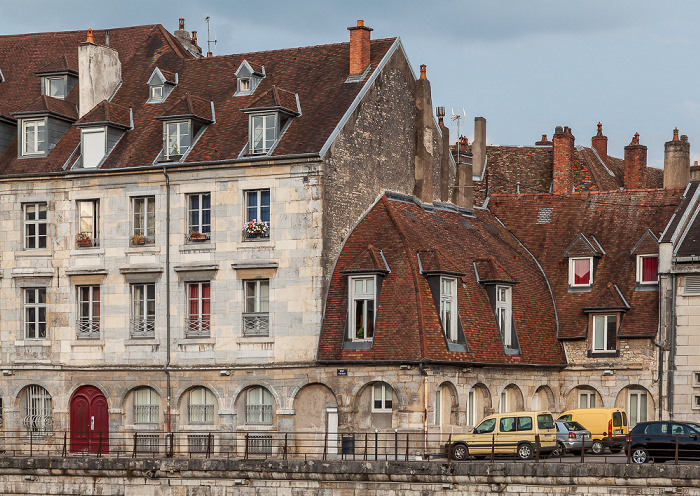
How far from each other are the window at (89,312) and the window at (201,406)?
3.93 m

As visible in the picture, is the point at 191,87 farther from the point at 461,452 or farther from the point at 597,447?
the point at 597,447

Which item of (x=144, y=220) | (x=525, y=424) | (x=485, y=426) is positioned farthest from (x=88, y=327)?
(x=525, y=424)

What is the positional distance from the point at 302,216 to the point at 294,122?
138 inches

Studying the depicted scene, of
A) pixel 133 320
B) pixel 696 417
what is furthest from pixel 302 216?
pixel 696 417

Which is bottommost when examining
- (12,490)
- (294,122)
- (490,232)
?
(12,490)

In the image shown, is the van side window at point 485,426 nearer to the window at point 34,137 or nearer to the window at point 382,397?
the window at point 382,397

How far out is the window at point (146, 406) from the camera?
44.5m

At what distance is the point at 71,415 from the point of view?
149 ft

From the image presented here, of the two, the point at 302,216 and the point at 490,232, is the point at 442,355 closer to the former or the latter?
the point at 302,216

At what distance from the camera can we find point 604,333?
47.2 meters

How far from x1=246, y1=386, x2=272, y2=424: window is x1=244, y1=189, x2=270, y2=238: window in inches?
186

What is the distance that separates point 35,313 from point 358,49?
1358 centimetres

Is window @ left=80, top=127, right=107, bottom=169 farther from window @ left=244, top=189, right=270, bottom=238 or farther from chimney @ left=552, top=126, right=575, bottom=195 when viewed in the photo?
chimney @ left=552, top=126, right=575, bottom=195

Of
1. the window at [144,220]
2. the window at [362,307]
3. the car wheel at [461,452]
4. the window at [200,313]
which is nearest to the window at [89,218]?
the window at [144,220]
